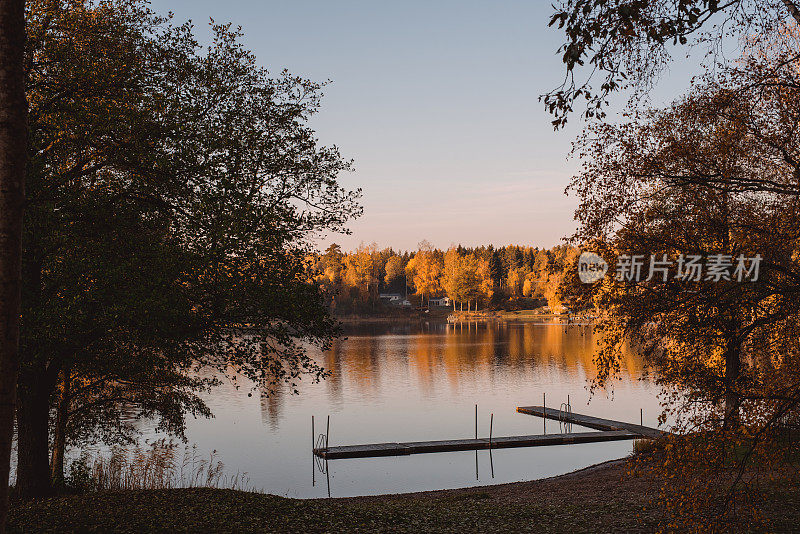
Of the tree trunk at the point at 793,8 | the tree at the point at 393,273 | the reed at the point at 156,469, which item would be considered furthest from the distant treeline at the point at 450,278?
the tree trunk at the point at 793,8

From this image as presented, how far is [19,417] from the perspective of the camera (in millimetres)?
14102

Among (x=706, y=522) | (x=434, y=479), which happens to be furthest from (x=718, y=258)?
(x=434, y=479)

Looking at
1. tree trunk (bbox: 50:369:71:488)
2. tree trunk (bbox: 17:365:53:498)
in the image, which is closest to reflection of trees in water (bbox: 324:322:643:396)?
tree trunk (bbox: 50:369:71:488)

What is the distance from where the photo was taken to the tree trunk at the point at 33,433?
13547 mm

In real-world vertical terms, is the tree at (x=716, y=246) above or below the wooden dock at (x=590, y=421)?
above

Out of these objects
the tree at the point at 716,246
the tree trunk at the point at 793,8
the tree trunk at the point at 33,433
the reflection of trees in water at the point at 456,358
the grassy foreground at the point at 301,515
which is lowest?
the reflection of trees in water at the point at 456,358

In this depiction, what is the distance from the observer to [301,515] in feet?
40.6

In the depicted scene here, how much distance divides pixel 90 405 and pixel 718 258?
52.9 feet

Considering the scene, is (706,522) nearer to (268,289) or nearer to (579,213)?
(579,213)

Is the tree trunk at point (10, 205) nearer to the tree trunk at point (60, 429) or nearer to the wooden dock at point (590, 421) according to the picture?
the tree trunk at point (60, 429)

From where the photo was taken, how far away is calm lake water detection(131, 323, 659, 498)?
2716 centimetres

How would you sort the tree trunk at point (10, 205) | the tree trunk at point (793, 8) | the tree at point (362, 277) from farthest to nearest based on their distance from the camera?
the tree at point (362, 277), the tree trunk at point (793, 8), the tree trunk at point (10, 205)

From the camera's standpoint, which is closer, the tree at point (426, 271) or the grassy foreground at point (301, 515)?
the grassy foreground at point (301, 515)

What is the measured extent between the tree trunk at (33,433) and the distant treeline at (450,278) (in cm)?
10952
